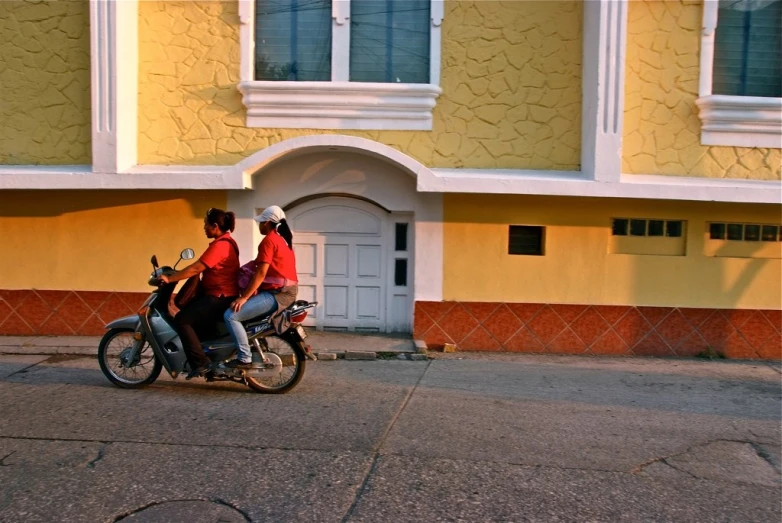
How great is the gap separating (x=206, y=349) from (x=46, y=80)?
5.15 m

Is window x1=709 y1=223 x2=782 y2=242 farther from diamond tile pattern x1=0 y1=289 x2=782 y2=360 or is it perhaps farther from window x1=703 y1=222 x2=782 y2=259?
diamond tile pattern x1=0 y1=289 x2=782 y2=360

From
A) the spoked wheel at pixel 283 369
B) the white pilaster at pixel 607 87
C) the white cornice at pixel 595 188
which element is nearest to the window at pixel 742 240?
the white cornice at pixel 595 188

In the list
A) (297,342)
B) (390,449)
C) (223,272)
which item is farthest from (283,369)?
(390,449)

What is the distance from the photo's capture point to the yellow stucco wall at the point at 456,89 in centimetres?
870

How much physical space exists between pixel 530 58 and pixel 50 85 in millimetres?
6515

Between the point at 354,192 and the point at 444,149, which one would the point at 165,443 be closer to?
the point at 354,192

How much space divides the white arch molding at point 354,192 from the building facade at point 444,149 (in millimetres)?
28

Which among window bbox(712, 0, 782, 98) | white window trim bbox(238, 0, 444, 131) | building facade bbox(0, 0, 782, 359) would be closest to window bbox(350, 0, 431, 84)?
building facade bbox(0, 0, 782, 359)

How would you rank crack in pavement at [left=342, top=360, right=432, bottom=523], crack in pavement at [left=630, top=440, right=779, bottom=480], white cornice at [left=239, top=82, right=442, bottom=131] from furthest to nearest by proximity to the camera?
white cornice at [left=239, top=82, right=442, bottom=131], crack in pavement at [left=630, top=440, right=779, bottom=480], crack in pavement at [left=342, top=360, right=432, bottom=523]

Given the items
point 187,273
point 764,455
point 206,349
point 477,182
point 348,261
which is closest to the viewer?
point 764,455

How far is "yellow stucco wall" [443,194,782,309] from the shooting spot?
8.73 m

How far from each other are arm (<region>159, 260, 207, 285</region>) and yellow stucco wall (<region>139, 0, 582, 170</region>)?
10.5 feet

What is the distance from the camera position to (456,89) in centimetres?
872

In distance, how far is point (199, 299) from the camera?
610 cm
